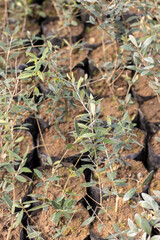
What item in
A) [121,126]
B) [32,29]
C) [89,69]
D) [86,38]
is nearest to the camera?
[121,126]

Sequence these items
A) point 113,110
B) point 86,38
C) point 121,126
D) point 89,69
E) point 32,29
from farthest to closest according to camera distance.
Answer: point 32,29
point 86,38
point 89,69
point 113,110
point 121,126

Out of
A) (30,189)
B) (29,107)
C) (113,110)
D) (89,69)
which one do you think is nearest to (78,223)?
(30,189)

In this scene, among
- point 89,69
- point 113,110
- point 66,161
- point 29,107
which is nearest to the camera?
point 29,107

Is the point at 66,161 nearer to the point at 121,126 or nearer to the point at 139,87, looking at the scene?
the point at 121,126

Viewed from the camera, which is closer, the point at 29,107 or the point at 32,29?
the point at 29,107

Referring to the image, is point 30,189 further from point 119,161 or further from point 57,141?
point 119,161

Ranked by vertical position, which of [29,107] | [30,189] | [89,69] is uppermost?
[29,107]

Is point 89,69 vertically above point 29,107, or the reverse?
point 29,107

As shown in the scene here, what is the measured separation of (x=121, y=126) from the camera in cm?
159

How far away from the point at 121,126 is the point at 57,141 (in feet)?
1.97

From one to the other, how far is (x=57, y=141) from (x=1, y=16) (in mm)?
2019

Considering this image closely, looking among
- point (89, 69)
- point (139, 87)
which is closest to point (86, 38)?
point (89, 69)

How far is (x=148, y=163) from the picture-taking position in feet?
6.65

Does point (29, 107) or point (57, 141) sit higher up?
point (29, 107)
